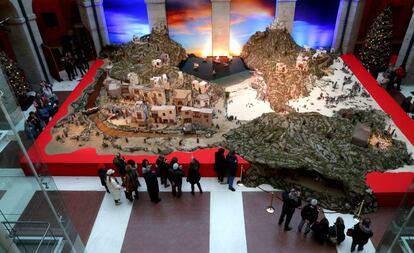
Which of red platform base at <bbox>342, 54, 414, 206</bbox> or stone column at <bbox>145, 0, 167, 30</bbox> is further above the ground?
stone column at <bbox>145, 0, 167, 30</bbox>

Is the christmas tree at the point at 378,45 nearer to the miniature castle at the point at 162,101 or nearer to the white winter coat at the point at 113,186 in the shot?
the miniature castle at the point at 162,101

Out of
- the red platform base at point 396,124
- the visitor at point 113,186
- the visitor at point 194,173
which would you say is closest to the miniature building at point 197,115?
the visitor at point 194,173

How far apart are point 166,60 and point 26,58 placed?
6.11 m

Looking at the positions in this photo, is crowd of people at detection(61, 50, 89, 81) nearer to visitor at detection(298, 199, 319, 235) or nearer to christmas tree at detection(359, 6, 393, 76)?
visitor at detection(298, 199, 319, 235)

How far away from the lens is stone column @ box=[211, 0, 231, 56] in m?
15.8

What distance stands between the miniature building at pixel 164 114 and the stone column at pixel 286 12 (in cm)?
830

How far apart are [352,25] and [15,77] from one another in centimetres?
1532

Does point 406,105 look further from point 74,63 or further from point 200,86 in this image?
point 74,63

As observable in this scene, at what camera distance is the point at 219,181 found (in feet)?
30.7

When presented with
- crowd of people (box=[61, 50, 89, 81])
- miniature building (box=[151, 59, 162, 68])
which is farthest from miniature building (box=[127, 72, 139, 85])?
crowd of people (box=[61, 50, 89, 81])

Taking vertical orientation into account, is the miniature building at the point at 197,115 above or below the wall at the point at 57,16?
below

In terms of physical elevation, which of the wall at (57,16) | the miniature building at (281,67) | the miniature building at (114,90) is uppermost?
the wall at (57,16)

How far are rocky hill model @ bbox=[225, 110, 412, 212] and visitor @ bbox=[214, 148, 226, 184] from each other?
756mm

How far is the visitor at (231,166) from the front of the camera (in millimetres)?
8492
